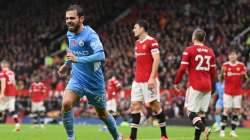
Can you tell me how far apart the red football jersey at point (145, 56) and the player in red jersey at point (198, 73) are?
83 cm

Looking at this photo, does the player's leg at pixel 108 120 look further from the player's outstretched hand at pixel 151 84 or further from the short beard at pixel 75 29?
the player's outstretched hand at pixel 151 84

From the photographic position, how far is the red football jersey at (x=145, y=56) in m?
15.2

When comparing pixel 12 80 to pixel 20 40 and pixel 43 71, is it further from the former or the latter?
pixel 20 40

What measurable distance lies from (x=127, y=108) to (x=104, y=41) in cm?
983

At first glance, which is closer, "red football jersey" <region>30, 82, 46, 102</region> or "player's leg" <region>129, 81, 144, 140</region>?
"player's leg" <region>129, 81, 144, 140</region>

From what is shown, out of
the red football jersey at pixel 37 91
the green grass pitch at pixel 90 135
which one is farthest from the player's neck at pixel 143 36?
the red football jersey at pixel 37 91

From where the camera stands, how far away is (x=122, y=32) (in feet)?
138

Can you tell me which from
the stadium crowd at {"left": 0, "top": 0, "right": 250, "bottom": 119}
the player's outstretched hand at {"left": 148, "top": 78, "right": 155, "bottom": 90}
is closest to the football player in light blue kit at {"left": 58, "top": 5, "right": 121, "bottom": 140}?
the player's outstretched hand at {"left": 148, "top": 78, "right": 155, "bottom": 90}

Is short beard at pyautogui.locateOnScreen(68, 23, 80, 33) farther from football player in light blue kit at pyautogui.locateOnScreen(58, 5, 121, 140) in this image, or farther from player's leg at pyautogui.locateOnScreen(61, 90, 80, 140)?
player's leg at pyautogui.locateOnScreen(61, 90, 80, 140)

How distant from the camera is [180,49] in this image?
35750 mm

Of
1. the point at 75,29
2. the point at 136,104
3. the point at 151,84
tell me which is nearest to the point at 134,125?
the point at 136,104

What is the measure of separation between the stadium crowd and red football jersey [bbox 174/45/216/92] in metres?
15.2

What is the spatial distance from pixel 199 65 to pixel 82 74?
3.34 metres

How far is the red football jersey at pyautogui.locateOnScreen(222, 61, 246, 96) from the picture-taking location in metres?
20.4
